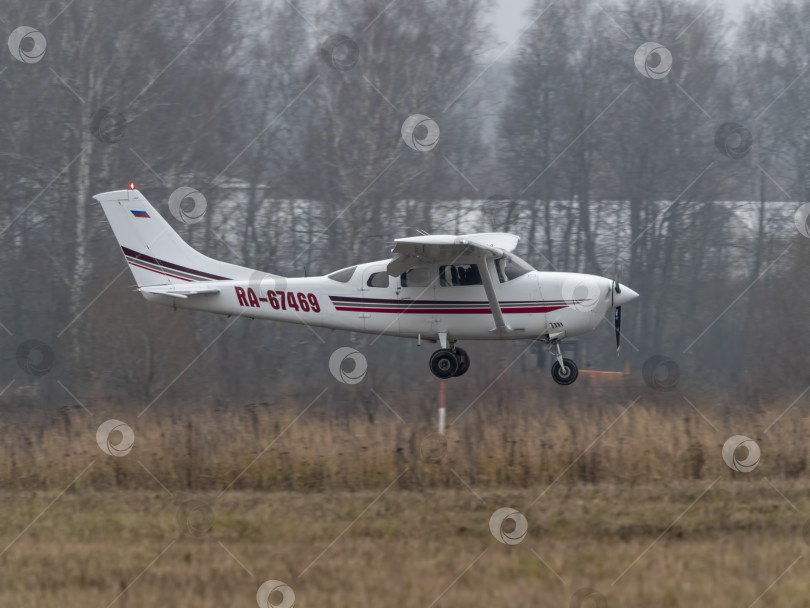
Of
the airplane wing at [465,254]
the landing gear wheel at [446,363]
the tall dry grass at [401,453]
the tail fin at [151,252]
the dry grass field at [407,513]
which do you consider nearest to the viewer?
the dry grass field at [407,513]

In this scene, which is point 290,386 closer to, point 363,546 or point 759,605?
point 363,546

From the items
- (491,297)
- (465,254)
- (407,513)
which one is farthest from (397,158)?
(407,513)

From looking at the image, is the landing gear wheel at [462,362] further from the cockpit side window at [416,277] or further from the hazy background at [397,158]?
the hazy background at [397,158]

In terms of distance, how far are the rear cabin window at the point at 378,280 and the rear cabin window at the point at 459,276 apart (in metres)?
0.82

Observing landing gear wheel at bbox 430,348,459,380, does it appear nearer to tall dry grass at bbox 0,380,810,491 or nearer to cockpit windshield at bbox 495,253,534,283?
tall dry grass at bbox 0,380,810,491

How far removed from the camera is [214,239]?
1268 inches

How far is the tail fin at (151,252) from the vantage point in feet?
57.3

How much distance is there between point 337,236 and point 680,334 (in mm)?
10314

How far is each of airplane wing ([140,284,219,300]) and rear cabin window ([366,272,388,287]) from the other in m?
2.35

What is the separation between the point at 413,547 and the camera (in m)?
11.0

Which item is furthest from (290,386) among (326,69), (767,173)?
(767,173)

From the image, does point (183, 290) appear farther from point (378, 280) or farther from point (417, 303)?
point (417, 303)

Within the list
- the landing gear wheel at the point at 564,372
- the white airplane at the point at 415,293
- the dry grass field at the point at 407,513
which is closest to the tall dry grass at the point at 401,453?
the dry grass field at the point at 407,513

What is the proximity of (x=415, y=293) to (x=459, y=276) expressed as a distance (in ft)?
2.26
